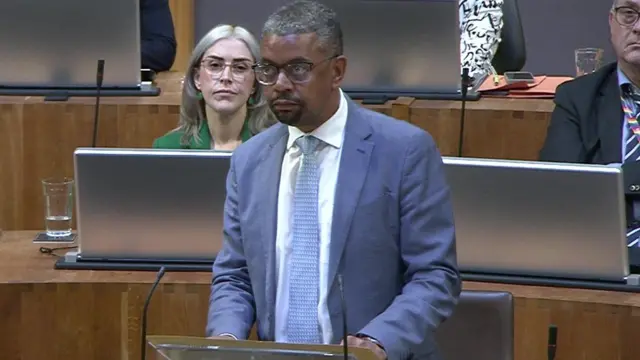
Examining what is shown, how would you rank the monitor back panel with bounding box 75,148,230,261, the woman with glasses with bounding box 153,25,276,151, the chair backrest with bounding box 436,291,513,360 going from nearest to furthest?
the chair backrest with bounding box 436,291,513,360, the monitor back panel with bounding box 75,148,230,261, the woman with glasses with bounding box 153,25,276,151

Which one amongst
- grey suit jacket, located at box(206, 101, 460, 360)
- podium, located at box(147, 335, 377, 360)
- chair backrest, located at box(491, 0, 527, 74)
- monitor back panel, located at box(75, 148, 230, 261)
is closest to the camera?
podium, located at box(147, 335, 377, 360)

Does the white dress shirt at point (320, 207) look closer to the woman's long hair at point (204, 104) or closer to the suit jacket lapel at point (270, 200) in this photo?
the suit jacket lapel at point (270, 200)

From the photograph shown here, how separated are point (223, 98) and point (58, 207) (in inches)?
20.4

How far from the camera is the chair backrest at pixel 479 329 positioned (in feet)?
7.20

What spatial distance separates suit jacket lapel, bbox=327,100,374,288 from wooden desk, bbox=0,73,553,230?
1297 millimetres

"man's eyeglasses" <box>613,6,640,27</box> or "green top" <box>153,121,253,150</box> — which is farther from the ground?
"man's eyeglasses" <box>613,6,640,27</box>

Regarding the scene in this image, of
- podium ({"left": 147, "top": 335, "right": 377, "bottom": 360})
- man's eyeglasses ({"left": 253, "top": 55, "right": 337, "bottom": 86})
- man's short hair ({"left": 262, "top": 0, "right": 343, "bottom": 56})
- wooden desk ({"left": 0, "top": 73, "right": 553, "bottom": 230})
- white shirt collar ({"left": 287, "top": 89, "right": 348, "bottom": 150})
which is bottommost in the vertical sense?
podium ({"left": 147, "top": 335, "right": 377, "bottom": 360})

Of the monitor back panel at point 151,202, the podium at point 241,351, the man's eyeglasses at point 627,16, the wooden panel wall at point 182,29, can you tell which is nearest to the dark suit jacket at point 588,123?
the man's eyeglasses at point 627,16

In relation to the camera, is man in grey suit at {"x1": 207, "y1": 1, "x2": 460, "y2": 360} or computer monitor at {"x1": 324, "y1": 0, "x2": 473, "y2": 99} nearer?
man in grey suit at {"x1": 207, "y1": 1, "x2": 460, "y2": 360}

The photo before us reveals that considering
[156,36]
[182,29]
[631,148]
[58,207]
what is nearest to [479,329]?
[631,148]

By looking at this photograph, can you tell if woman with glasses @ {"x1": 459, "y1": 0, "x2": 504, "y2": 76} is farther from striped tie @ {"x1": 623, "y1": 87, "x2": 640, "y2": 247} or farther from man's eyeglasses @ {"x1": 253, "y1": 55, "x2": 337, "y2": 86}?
man's eyeglasses @ {"x1": 253, "y1": 55, "x2": 337, "y2": 86}

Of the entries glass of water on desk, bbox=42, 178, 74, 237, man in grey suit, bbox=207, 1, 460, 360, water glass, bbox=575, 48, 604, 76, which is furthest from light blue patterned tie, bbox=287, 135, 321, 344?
water glass, bbox=575, 48, 604, 76

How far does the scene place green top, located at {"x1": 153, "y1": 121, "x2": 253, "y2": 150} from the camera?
10.3 feet

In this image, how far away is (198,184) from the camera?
251cm
